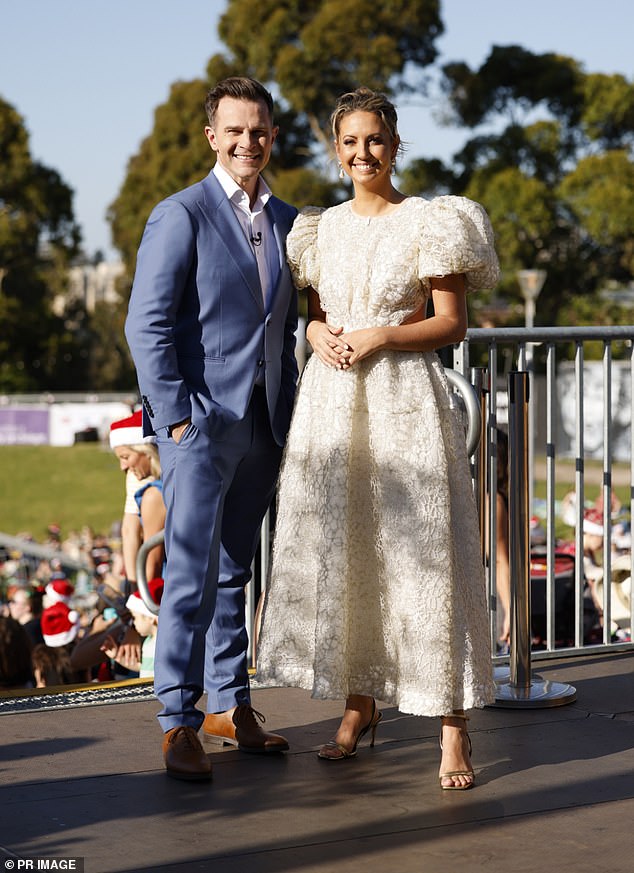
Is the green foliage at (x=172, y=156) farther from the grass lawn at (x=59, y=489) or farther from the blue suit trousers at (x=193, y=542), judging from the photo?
the blue suit trousers at (x=193, y=542)

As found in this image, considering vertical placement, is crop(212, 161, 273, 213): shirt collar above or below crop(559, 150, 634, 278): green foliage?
below

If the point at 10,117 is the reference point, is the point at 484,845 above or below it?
below

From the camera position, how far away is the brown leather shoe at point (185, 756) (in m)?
3.94

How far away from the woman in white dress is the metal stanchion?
86 cm

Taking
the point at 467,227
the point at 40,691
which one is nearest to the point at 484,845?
the point at 467,227

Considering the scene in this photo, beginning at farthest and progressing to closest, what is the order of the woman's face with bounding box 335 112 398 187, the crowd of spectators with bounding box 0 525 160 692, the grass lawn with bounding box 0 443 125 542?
the grass lawn with bounding box 0 443 125 542
the crowd of spectators with bounding box 0 525 160 692
the woman's face with bounding box 335 112 398 187

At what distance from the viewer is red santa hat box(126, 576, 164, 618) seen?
19.2ft

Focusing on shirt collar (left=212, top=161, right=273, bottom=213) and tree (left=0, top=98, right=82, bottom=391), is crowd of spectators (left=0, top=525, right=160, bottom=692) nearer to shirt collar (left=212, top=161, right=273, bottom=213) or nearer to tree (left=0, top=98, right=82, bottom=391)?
shirt collar (left=212, top=161, right=273, bottom=213)

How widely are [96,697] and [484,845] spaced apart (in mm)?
1997

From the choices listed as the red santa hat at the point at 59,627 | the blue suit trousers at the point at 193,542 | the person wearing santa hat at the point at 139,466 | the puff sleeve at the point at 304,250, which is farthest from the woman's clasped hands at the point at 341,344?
the red santa hat at the point at 59,627

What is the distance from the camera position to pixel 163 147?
4253 centimetres

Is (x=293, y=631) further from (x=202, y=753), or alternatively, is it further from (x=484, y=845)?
(x=484, y=845)

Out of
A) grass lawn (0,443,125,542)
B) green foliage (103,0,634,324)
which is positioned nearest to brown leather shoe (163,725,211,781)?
grass lawn (0,443,125,542)

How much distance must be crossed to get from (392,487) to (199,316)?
772 millimetres
